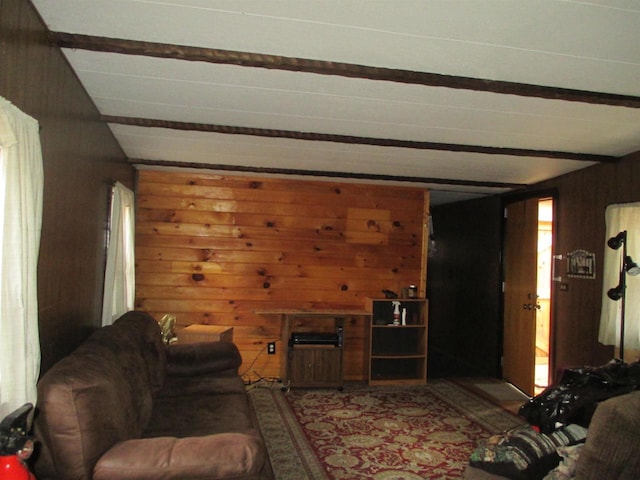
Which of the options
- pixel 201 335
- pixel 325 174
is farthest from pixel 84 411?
pixel 325 174

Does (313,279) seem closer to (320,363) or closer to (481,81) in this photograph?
(320,363)

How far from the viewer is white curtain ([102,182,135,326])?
345 cm

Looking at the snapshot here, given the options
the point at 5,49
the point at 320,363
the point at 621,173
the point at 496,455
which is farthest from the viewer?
the point at 320,363

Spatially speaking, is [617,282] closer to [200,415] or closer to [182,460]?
[200,415]

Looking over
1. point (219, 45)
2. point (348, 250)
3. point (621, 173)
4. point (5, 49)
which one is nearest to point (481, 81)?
point (219, 45)

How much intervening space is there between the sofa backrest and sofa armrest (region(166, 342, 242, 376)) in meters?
1.15

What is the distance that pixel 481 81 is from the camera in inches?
91.6

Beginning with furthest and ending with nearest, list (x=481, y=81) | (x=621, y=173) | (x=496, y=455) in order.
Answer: (x=621, y=173) → (x=481, y=81) → (x=496, y=455)

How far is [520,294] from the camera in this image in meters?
5.30

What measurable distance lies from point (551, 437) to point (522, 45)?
1761 mm

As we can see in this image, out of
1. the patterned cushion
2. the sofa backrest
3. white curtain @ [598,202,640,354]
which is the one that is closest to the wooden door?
white curtain @ [598,202,640,354]

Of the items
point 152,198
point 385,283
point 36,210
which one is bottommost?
point 385,283

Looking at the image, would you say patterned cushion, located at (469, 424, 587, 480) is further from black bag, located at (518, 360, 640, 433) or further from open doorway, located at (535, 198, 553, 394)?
open doorway, located at (535, 198, 553, 394)

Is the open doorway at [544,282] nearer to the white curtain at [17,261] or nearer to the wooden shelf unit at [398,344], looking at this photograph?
the wooden shelf unit at [398,344]
